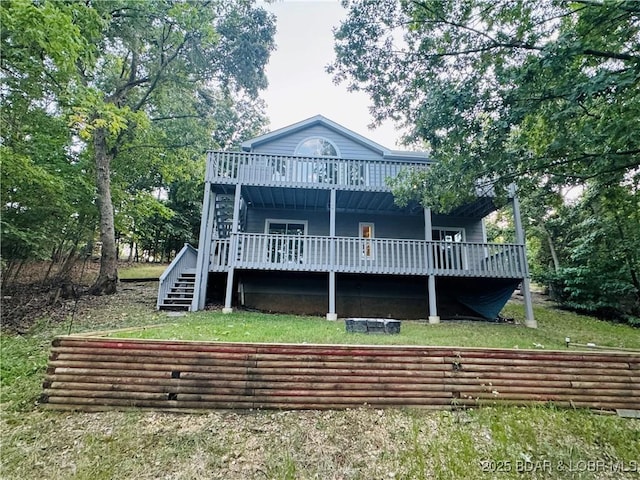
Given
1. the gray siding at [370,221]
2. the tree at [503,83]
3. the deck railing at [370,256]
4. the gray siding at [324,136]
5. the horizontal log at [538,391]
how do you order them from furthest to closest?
the gray siding at [324,136] < the gray siding at [370,221] < the deck railing at [370,256] < the tree at [503,83] < the horizontal log at [538,391]

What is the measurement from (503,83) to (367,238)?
5109 millimetres

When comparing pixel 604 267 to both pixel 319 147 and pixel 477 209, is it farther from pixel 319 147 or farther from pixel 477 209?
pixel 319 147

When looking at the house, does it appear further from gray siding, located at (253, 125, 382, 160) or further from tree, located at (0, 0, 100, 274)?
tree, located at (0, 0, 100, 274)

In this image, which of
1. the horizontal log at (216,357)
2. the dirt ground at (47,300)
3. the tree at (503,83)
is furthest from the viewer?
the dirt ground at (47,300)

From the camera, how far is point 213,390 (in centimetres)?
343

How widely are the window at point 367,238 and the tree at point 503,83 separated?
2341 mm

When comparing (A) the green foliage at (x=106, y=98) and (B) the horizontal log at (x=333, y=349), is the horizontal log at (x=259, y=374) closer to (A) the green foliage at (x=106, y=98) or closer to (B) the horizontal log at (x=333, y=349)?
(B) the horizontal log at (x=333, y=349)

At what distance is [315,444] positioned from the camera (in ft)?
9.84

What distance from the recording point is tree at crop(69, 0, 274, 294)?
953 cm

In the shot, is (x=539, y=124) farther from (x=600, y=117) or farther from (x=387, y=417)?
(x=387, y=417)

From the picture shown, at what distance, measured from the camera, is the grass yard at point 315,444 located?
2723mm

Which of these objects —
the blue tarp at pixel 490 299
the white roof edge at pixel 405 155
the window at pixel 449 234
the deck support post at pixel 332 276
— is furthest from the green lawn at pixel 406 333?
the white roof edge at pixel 405 155

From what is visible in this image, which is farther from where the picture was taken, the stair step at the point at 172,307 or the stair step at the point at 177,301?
the stair step at the point at 177,301

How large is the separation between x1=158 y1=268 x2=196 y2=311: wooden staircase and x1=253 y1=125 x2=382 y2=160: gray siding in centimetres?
533
